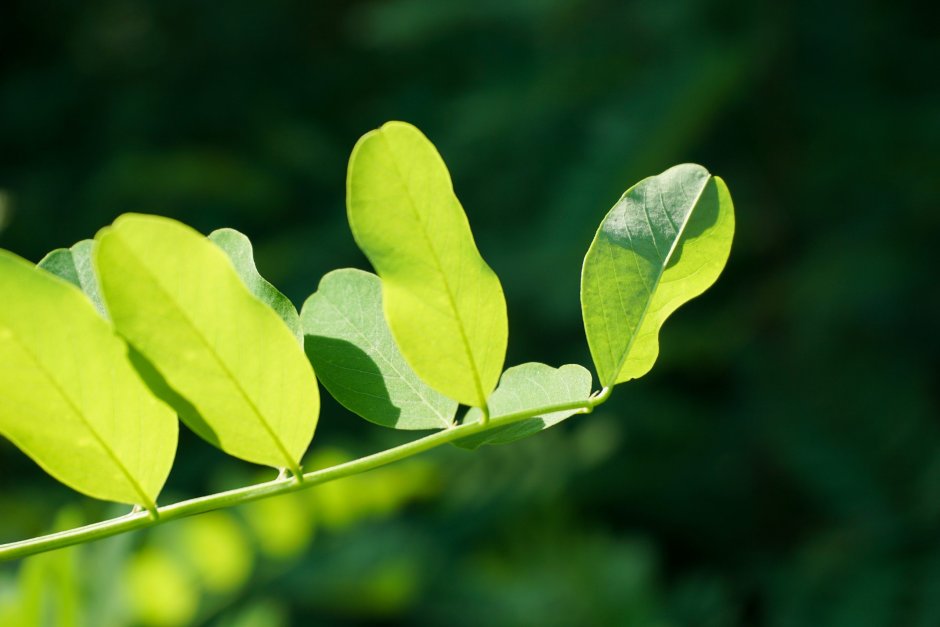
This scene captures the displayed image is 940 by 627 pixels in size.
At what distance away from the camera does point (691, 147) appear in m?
Answer: 1.72

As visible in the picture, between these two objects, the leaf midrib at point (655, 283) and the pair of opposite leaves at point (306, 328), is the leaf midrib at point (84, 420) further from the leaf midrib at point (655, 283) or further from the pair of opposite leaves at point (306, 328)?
the leaf midrib at point (655, 283)

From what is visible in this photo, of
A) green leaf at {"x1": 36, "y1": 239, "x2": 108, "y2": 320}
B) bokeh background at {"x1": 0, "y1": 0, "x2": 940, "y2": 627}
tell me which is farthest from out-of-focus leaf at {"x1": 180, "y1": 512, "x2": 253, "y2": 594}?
green leaf at {"x1": 36, "y1": 239, "x2": 108, "y2": 320}

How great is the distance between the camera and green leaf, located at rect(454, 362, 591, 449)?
27 centimetres

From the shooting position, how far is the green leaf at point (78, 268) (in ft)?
0.91

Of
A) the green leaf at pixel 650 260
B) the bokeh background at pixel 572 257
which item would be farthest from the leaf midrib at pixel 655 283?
the bokeh background at pixel 572 257

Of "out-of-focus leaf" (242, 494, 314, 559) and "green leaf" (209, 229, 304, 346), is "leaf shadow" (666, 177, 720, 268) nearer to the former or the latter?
"green leaf" (209, 229, 304, 346)

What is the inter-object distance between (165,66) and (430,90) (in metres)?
0.64

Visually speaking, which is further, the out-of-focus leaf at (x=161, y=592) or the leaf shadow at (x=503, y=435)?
the out-of-focus leaf at (x=161, y=592)

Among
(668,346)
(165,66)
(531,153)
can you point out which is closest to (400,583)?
(668,346)

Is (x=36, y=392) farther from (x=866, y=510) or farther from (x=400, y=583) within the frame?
(x=866, y=510)

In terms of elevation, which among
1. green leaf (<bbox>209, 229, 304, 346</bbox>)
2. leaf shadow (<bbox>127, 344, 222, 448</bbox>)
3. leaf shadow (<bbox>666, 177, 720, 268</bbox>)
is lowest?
leaf shadow (<bbox>127, 344, 222, 448</bbox>)

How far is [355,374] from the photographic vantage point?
0.28 m

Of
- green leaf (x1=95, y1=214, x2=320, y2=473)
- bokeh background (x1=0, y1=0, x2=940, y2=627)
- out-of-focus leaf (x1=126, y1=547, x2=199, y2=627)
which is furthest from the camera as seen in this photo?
bokeh background (x1=0, y1=0, x2=940, y2=627)

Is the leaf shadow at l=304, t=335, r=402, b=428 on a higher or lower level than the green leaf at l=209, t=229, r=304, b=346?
lower
